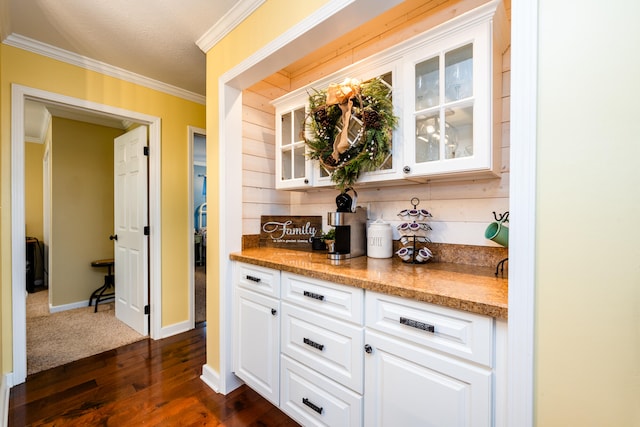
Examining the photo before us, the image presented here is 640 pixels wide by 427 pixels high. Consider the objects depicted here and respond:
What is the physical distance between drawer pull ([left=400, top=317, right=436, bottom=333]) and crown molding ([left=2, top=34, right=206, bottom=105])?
2.99 metres

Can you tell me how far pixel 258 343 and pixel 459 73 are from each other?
182 centimetres

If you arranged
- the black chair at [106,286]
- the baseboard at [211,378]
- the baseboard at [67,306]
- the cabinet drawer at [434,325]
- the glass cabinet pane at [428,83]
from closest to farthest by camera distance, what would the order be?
1. the cabinet drawer at [434,325]
2. the glass cabinet pane at [428,83]
3. the baseboard at [211,378]
4. the baseboard at [67,306]
5. the black chair at [106,286]

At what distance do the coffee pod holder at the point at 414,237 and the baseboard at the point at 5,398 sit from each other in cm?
243

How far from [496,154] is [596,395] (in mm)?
943

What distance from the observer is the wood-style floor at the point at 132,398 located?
1706 millimetres

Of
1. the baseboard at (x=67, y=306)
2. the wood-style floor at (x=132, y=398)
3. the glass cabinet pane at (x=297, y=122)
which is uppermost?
the glass cabinet pane at (x=297, y=122)

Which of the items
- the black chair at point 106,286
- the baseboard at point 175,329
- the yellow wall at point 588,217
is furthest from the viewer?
the black chair at point 106,286

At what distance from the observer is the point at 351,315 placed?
51.1 inches

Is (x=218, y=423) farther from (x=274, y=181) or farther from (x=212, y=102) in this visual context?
(x=212, y=102)

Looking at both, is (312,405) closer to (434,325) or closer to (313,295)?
(313,295)

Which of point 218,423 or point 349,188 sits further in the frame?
point 349,188

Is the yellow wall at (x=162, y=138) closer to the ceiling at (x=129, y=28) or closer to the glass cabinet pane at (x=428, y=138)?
the ceiling at (x=129, y=28)

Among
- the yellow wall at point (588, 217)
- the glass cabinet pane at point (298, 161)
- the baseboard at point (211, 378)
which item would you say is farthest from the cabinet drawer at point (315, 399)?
the glass cabinet pane at point (298, 161)

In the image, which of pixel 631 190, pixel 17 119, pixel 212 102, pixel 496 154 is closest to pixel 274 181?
pixel 212 102
